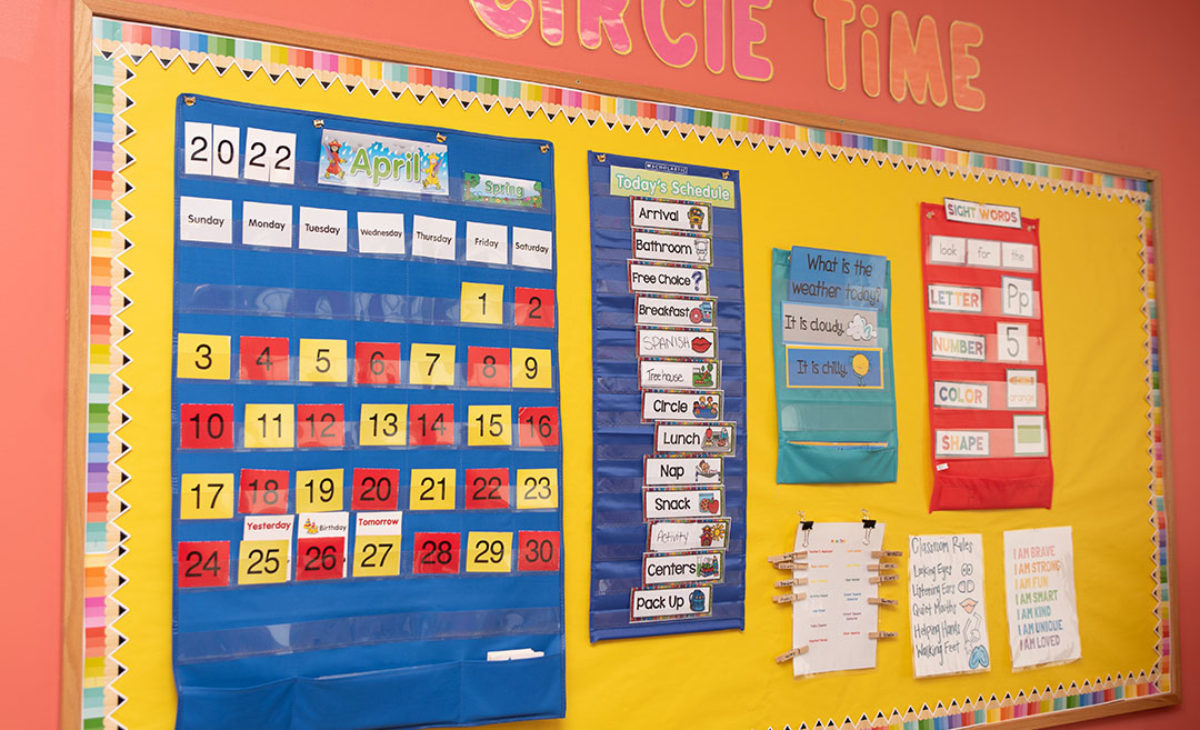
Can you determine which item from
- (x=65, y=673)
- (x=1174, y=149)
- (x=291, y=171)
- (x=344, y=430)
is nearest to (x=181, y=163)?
(x=291, y=171)

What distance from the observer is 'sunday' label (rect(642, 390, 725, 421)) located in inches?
80.4

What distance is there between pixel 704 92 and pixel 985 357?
3.32 ft

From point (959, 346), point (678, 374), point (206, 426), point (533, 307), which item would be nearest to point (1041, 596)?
point (959, 346)

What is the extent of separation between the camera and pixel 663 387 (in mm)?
2055

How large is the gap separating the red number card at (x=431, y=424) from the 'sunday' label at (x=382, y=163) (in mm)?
429

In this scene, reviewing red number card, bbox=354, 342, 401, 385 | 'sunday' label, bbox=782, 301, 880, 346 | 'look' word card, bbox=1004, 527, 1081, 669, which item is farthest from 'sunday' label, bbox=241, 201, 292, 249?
'look' word card, bbox=1004, 527, 1081, 669

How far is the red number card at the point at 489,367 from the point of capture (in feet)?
6.18

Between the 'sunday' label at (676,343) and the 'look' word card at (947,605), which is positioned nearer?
the 'sunday' label at (676,343)

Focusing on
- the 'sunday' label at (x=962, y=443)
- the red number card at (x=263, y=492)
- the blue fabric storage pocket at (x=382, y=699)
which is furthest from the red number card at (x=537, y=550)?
the 'sunday' label at (x=962, y=443)

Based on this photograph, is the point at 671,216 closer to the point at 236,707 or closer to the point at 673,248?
the point at 673,248

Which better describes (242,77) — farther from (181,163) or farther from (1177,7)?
(1177,7)

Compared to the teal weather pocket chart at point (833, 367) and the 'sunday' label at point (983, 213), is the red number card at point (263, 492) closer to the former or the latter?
the teal weather pocket chart at point (833, 367)

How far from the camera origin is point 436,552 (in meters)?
1.83

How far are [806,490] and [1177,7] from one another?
2.02 metres
